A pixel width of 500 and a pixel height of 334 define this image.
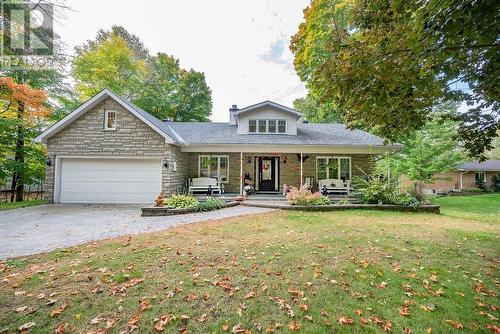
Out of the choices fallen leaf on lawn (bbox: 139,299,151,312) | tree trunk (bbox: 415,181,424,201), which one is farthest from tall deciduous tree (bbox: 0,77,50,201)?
tree trunk (bbox: 415,181,424,201)

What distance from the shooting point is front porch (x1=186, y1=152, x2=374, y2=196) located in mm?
14156

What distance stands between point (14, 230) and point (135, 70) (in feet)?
64.2

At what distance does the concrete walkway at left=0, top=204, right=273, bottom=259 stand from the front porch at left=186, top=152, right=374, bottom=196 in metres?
4.56

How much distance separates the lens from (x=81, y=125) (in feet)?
37.7

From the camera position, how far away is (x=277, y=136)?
1438 cm

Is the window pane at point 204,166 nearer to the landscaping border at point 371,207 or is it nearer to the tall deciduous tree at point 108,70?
the landscaping border at point 371,207

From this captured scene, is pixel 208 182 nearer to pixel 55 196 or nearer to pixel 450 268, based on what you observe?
pixel 55 196

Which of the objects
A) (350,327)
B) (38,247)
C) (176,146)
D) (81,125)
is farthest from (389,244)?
(81,125)

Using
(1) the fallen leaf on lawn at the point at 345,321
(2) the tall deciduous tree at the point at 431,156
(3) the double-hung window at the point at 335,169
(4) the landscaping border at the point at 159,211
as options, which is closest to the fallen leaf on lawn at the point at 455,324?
(1) the fallen leaf on lawn at the point at 345,321

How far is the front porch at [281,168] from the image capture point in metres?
14.2

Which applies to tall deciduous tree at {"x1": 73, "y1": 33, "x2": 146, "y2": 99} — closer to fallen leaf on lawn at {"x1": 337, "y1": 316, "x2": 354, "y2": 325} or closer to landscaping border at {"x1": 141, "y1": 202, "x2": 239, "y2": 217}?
landscaping border at {"x1": 141, "y1": 202, "x2": 239, "y2": 217}

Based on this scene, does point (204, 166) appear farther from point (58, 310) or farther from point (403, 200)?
point (58, 310)

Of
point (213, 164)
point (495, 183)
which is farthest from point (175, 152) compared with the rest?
point (495, 183)

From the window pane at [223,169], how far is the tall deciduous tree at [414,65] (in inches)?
381
